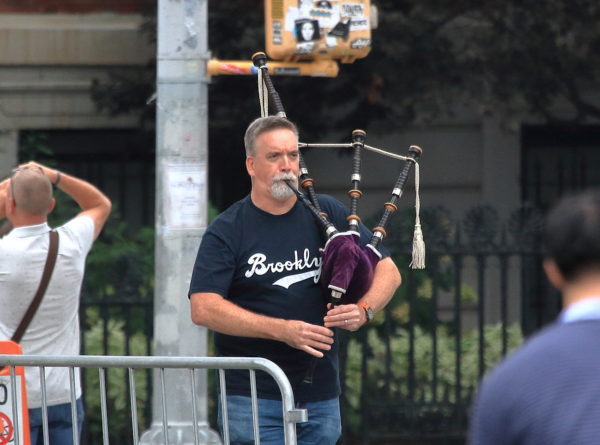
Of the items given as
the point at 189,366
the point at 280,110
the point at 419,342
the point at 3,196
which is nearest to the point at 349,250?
the point at 189,366

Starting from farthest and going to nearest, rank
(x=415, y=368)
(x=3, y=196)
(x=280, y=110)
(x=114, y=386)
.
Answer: (x=415, y=368) → (x=114, y=386) → (x=3, y=196) → (x=280, y=110)

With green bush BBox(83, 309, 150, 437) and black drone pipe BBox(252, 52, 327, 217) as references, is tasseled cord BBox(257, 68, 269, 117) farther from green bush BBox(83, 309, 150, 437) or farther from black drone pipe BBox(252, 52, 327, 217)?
green bush BBox(83, 309, 150, 437)

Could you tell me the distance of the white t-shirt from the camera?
5.18m

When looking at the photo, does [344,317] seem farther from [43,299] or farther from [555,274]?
[555,274]

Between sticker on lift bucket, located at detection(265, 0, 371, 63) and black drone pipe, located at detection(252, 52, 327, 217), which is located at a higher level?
sticker on lift bucket, located at detection(265, 0, 371, 63)

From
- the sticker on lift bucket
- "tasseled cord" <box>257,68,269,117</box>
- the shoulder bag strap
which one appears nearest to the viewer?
"tasseled cord" <box>257,68,269,117</box>

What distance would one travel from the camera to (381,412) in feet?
26.8

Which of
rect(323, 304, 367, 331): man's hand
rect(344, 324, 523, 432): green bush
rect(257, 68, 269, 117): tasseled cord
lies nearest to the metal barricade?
rect(323, 304, 367, 331): man's hand

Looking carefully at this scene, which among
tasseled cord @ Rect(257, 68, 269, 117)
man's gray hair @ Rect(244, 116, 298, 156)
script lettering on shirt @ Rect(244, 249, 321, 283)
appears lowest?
script lettering on shirt @ Rect(244, 249, 321, 283)

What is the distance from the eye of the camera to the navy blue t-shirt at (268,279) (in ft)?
14.6

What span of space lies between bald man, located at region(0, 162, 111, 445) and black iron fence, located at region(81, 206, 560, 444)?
238 cm

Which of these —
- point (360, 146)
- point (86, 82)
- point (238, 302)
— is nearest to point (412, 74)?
point (86, 82)

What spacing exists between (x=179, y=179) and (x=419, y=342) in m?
2.87

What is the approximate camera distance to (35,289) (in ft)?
17.0
